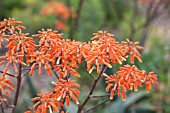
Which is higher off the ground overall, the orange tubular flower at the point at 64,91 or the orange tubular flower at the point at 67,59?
the orange tubular flower at the point at 67,59

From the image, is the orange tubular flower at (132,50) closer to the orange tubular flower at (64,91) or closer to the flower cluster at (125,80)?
the flower cluster at (125,80)

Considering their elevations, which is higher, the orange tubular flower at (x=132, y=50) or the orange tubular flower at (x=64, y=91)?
the orange tubular flower at (x=132, y=50)

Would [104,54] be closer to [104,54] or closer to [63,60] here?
[104,54]

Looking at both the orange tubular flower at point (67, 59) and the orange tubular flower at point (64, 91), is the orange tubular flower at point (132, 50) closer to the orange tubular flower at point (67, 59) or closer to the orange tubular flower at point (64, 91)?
the orange tubular flower at point (67, 59)

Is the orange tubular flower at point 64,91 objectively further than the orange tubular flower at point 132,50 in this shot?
No

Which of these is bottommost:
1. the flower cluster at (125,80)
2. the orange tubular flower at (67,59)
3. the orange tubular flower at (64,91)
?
the orange tubular flower at (64,91)

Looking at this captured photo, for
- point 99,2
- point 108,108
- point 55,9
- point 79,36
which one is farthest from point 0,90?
point 99,2

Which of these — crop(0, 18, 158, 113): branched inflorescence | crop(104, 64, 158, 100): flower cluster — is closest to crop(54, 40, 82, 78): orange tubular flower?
crop(0, 18, 158, 113): branched inflorescence

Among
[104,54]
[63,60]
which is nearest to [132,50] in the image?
[104,54]

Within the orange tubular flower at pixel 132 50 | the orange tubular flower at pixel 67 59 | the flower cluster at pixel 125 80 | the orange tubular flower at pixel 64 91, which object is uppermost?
the orange tubular flower at pixel 132 50

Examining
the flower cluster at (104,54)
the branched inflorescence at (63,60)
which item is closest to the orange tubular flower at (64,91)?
the branched inflorescence at (63,60)

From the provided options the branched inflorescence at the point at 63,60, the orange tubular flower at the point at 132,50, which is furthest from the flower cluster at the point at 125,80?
the orange tubular flower at the point at 132,50
